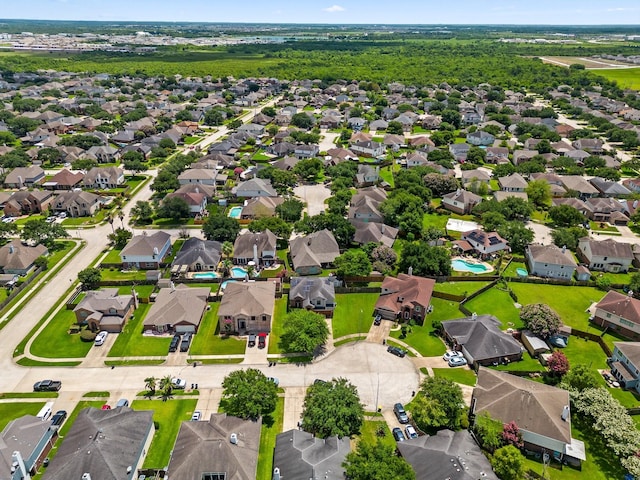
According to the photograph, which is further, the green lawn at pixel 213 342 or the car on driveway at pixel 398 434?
the green lawn at pixel 213 342

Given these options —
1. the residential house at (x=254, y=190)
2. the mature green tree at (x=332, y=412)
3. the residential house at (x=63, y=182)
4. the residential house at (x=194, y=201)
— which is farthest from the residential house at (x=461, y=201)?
the residential house at (x=63, y=182)

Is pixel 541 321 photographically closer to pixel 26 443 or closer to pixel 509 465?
pixel 509 465

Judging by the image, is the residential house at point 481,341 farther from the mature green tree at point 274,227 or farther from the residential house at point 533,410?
the mature green tree at point 274,227

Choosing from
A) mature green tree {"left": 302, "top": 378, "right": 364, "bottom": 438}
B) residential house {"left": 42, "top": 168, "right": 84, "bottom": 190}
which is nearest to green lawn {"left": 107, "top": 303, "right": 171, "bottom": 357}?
mature green tree {"left": 302, "top": 378, "right": 364, "bottom": 438}

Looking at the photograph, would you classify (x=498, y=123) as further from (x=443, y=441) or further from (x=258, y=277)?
(x=443, y=441)

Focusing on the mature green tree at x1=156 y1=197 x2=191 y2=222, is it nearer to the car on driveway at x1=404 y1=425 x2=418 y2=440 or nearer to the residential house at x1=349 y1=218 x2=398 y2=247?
the residential house at x1=349 y1=218 x2=398 y2=247

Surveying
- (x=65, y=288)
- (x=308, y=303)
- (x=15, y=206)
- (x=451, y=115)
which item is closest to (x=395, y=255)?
(x=308, y=303)

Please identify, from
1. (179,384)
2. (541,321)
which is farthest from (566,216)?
(179,384)
